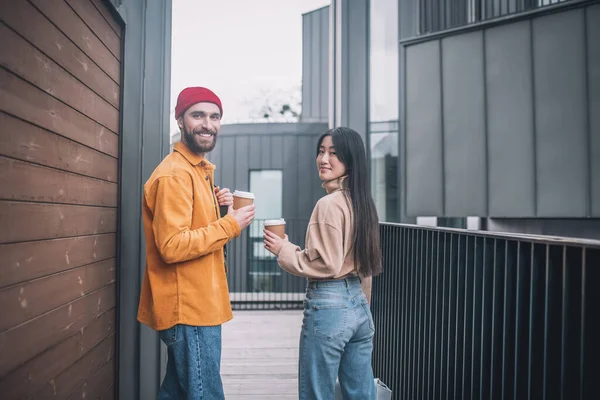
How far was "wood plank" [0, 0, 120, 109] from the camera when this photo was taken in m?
1.37

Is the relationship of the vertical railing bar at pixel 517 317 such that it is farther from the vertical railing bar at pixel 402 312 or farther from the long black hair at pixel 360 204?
the vertical railing bar at pixel 402 312

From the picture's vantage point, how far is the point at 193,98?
2.08 metres

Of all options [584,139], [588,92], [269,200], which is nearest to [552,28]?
[588,92]

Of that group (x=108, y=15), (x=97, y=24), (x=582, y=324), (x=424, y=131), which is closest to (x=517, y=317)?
(x=582, y=324)

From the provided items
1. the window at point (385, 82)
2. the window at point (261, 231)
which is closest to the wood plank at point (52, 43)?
the window at point (385, 82)

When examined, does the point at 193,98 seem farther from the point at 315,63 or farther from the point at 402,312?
the point at 315,63

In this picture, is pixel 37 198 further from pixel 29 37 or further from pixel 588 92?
pixel 588 92

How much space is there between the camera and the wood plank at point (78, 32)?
1.62 metres

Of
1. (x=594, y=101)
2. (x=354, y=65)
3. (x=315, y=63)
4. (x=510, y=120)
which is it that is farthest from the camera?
(x=315, y=63)

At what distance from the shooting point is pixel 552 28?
14.9 feet

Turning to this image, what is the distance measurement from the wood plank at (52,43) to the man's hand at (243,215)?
2.98 feet

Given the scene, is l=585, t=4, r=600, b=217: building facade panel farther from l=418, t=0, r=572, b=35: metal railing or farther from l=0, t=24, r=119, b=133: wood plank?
l=0, t=24, r=119, b=133: wood plank

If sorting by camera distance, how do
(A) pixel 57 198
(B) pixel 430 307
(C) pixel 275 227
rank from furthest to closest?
(B) pixel 430 307
(C) pixel 275 227
(A) pixel 57 198

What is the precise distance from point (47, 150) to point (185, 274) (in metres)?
0.75
